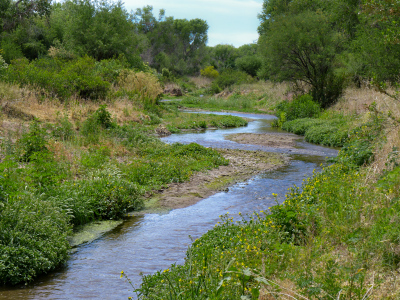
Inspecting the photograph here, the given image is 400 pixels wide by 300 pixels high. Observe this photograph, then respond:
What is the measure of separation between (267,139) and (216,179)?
8527 millimetres

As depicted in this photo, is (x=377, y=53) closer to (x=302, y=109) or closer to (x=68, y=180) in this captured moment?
(x=302, y=109)

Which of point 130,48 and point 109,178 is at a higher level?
point 130,48

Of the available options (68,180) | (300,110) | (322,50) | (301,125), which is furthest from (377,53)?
(68,180)


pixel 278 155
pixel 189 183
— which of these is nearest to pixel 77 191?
pixel 189 183

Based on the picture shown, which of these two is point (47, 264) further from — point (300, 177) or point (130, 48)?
point (130, 48)

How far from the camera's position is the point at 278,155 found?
15023 millimetres

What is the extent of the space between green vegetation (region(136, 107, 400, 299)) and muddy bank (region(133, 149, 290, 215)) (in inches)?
107

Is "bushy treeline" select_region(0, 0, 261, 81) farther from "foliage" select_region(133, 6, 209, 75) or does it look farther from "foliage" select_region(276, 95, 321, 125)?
"foliage" select_region(133, 6, 209, 75)

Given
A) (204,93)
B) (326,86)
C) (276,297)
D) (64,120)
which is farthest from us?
(204,93)

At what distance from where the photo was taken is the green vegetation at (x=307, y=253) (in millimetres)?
3611

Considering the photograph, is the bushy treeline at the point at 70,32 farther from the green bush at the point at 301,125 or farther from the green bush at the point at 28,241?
the green bush at the point at 28,241

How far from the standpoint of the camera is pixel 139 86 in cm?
2420

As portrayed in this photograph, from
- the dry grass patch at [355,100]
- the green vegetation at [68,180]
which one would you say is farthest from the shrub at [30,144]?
the dry grass patch at [355,100]

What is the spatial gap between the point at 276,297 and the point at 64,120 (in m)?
11.5
